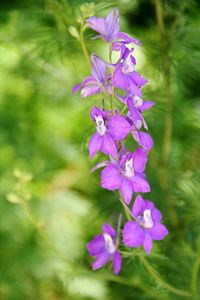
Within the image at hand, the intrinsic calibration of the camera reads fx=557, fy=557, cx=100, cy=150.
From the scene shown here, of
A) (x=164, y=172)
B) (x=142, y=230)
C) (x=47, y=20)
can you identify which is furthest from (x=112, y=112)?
(x=47, y=20)

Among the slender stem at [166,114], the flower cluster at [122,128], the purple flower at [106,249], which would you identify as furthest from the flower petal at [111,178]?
the slender stem at [166,114]

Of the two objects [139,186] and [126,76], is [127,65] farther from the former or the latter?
[139,186]

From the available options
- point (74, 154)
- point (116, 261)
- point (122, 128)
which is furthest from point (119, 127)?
point (74, 154)

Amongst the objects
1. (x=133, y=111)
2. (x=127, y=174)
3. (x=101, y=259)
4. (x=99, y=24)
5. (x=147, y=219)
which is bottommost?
(x=101, y=259)

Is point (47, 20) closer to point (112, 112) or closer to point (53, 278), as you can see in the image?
point (112, 112)

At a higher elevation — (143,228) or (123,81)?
(123,81)
